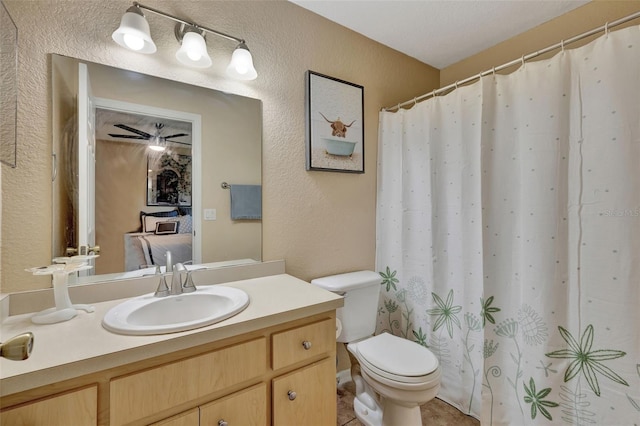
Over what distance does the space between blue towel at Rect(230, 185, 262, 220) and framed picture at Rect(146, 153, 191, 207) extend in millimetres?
228

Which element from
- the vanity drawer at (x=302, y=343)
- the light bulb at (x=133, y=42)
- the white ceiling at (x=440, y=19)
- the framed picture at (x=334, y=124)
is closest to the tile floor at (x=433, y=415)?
the vanity drawer at (x=302, y=343)

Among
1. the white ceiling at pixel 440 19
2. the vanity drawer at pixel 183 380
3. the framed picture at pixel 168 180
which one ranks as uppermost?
the white ceiling at pixel 440 19

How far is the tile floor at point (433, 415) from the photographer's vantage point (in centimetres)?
159

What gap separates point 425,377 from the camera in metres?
1.28

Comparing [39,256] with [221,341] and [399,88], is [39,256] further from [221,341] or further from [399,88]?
[399,88]

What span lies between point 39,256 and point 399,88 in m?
2.36

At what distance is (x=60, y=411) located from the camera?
0.71 metres

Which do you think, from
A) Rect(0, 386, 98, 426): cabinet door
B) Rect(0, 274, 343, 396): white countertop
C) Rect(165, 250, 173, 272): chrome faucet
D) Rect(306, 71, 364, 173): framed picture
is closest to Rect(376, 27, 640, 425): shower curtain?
Rect(306, 71, 364, 173): framed picture

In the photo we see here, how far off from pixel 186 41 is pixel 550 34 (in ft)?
7.20

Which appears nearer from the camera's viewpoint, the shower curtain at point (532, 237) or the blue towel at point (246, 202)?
the shower curtain at point (532, 237)

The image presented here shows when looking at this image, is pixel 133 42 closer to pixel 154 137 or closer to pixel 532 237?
pixel 154 137

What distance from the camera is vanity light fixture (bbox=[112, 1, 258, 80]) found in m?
1.15

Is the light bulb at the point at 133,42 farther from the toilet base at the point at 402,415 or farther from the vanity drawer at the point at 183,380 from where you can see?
the toilet base at the point at 402,415

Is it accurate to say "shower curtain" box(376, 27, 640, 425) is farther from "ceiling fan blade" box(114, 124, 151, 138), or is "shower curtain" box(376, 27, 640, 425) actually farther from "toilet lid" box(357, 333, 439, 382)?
"ceiling fan blade" box(114, 124, 151, 138)
